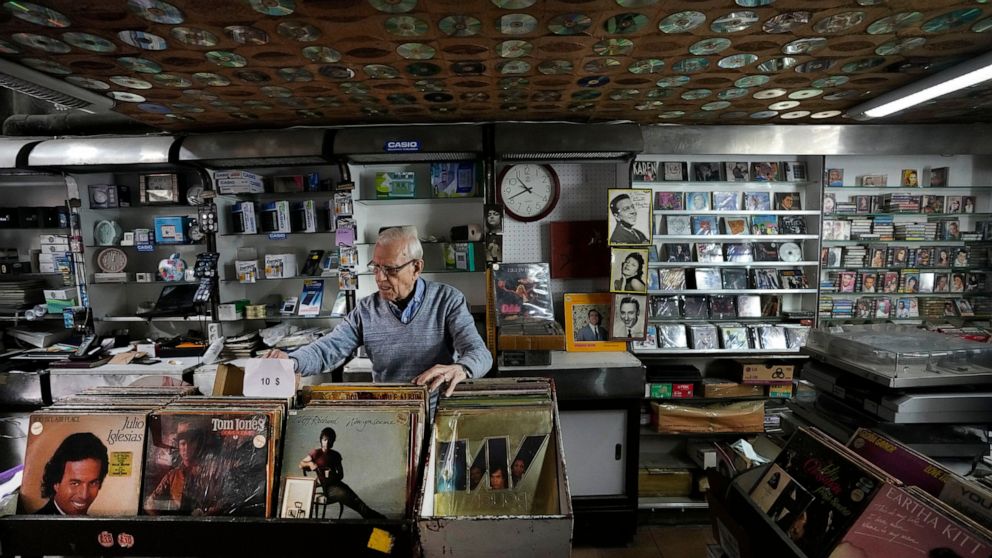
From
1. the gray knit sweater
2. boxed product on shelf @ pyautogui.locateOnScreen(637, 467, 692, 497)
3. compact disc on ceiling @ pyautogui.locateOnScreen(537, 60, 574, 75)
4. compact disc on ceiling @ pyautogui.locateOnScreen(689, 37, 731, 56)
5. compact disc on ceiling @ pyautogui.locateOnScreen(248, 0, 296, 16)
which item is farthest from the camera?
boxed product on shelf @ pyautogui.locateOnScreen(637, 467, 692, 497)

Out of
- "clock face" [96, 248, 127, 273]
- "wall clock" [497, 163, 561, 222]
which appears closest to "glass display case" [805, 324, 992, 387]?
"wall clock" [497, 163, 561, 222]

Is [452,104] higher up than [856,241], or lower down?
higher up

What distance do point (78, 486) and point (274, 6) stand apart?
172 centimetres

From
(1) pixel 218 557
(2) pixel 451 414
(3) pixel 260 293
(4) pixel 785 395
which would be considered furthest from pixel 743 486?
(3) pixel 260 293

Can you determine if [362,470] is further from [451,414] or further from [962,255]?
[962,255]

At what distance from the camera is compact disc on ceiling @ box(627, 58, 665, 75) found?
2.35 meters

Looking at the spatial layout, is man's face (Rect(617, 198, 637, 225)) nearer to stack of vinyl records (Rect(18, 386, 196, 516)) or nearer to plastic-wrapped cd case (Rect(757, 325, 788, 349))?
plastic-wrapped cd case (Rect(757, 325, 788, 349))

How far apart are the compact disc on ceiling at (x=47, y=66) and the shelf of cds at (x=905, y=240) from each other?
18.1 ft

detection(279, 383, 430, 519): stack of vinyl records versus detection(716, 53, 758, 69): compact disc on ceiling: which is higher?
detection(716, 53, 758, 69): compact disc on ceiling

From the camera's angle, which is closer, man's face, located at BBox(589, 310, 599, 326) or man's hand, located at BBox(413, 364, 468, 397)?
man's hand, located at BBox(413, 364, 468, 397)

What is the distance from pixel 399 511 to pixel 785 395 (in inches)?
155

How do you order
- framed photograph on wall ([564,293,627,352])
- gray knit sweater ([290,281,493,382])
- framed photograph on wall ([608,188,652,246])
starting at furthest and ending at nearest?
framed photograph on wall ([564,293,627,352])
framed photograph on wall ([608,188,652,246])
gray knit sweater ([290,281,493,382])

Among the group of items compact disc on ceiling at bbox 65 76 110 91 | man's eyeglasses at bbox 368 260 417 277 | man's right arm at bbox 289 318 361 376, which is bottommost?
man's right arm at bbox 289 318 361 376

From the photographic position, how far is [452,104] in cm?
306
